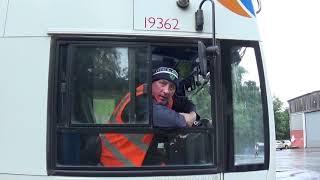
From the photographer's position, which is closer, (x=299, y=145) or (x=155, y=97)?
(x=155, y=97)

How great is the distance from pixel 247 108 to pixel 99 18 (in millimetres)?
1362

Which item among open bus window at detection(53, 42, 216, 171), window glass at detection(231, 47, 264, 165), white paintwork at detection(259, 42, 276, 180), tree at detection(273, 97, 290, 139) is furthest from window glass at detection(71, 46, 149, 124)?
tree at detection(273, 97, 290, 139)

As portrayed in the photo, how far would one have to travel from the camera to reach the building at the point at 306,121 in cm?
6469

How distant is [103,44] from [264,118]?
4.60 ft

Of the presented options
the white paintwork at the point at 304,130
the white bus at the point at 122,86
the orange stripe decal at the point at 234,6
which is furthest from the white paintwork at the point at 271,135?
the white paintwork at the point at 304,130

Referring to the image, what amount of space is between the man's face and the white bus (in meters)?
0.15

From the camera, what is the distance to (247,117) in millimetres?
4586

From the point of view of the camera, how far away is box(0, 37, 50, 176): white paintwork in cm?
425

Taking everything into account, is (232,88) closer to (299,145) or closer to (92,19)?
(92,19)

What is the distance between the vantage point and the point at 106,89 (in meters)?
4.32

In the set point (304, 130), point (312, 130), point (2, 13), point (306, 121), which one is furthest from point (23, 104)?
point (306, 121)

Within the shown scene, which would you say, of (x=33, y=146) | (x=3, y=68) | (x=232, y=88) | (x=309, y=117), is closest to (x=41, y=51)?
(x=3, y=68)

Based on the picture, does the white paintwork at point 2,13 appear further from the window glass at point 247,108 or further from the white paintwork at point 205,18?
the window glass at point 247,108

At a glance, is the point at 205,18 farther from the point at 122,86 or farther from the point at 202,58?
the point at 122,86
